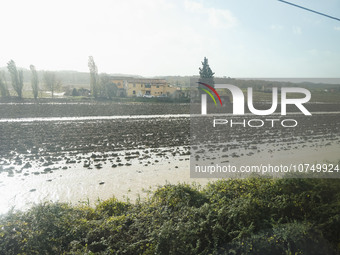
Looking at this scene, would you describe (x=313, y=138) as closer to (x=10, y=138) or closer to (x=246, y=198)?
(x=246, y=198)

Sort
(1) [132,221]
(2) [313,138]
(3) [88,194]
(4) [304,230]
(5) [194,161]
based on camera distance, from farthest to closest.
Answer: (2) [313,138], (5) [194,161], (3) [88,194], (1) [132,221], (4) [304,230]

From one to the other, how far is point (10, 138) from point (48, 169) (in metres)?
7.11

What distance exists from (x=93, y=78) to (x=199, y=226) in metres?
45.2

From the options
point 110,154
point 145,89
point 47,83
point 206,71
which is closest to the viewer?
point 110,154

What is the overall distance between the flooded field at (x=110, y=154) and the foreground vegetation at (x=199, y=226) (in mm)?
886

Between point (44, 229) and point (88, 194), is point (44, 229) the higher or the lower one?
the higher one

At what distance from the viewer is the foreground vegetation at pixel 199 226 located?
4109 millimetres

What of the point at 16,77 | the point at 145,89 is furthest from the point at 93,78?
the point at 16,77

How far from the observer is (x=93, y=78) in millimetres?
46469

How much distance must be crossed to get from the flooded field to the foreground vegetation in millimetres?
886

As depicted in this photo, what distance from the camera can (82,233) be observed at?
4.60 meters

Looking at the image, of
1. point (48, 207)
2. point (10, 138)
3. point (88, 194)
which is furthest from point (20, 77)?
point (48, 207)

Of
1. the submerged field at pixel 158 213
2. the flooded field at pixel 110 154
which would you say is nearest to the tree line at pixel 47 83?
the flooded field at pixel 110 154

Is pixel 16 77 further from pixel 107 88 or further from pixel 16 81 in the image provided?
pixel 107 88
